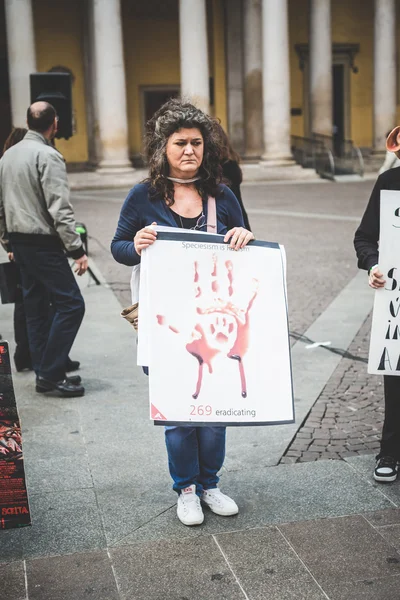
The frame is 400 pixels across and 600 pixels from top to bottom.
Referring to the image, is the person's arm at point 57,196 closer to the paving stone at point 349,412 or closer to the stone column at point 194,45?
the paving stone at point 349,412

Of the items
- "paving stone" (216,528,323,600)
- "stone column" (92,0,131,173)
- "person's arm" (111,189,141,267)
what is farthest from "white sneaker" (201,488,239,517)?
"stone column" (92,0,131,173)

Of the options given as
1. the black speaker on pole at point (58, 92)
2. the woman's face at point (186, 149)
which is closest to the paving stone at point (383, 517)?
the woman's face at point (186, 149)

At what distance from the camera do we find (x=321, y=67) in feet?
92.0

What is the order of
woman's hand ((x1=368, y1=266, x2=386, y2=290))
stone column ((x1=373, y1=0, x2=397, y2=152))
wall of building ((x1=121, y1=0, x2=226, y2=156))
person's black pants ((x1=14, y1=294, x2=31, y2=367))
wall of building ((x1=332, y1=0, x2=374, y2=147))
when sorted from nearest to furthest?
woman's hand ((x1=368, y1=266, x2=386, y2=290))
person's black pants ((x1=14, y1=294, x2=31, y2=367))
stone column ((x1=373, y1=0, x2=397, y2=152))
wall of building ((x1=121, y1=0, x2=226, y2=156))
wall of building ((x1=332, y1=0, x2=374, y2=147))

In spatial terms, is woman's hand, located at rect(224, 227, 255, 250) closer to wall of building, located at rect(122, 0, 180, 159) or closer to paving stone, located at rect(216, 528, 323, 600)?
paving stone, located at rect(216, 528, 323, 600)

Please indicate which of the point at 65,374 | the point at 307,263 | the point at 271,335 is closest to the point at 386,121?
the point at 307,263

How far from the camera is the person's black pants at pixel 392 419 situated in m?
4.23

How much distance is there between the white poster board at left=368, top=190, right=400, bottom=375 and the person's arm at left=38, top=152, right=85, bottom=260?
88.9 inches

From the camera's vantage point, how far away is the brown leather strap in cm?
368

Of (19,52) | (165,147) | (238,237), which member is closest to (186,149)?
(165,147)

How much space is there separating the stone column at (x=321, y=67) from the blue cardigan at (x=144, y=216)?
25.1 metres

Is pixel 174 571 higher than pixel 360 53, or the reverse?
pixel 360 53

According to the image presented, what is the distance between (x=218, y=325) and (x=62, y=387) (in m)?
2.53

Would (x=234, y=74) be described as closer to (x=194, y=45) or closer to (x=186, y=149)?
(x=194, y=45)
